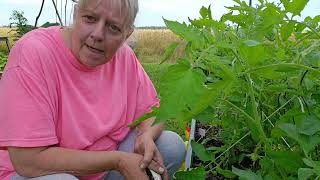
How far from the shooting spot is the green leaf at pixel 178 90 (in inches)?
24.8

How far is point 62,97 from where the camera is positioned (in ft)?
4.66

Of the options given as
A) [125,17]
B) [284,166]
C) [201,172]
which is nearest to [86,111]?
[125,17]

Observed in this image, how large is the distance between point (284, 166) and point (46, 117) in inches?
28.8

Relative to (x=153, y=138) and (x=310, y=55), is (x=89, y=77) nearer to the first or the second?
(x=153, y=138)

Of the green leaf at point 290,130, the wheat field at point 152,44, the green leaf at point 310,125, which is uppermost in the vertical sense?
the green leaf at point 310,125

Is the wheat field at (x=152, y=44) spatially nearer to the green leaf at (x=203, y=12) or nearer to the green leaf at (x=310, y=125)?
the green leaf at (x=203, y=12)

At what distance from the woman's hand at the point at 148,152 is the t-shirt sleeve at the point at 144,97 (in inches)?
4.3

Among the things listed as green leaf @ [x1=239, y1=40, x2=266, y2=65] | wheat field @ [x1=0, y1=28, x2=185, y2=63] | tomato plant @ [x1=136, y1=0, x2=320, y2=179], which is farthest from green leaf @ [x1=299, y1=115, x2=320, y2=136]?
wheat field @ [x1=0, y1=28, x2=185, y2=63]

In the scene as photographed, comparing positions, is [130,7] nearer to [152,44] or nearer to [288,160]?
[288,160]

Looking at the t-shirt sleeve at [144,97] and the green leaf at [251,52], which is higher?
the green leaf at [251,52]

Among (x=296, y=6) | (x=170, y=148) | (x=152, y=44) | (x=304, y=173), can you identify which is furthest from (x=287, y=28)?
(x=152, y=44)

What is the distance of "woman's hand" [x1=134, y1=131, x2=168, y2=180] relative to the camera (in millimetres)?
1367

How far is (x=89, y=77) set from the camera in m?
1.52

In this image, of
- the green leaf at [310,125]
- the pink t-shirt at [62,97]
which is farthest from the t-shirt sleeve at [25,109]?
the green leaf at [310,125]
